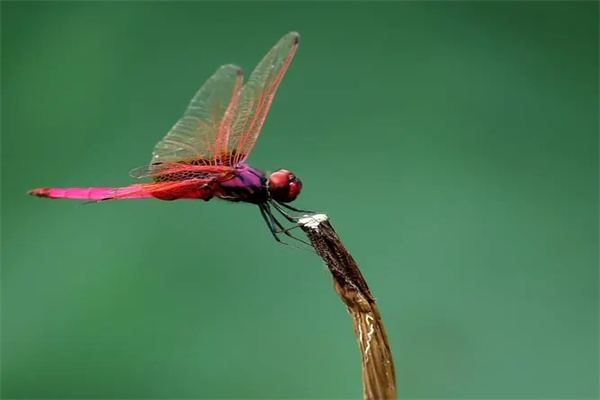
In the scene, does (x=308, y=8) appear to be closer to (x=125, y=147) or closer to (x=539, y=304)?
(x=125, y=147)

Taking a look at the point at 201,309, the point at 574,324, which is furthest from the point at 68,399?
the point at 574,324

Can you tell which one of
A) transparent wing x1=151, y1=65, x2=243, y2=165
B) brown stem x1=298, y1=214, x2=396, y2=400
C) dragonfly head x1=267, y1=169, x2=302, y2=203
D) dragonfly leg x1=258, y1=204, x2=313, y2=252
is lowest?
brown stem x1=298, y1=214, x2=396, y2=400

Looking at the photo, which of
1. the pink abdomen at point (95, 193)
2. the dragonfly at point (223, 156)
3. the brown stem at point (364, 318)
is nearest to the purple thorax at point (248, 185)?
the dragonfly at point (223, 156)

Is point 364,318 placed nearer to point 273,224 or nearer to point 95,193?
point 273,224

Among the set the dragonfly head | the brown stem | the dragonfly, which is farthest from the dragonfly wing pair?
the brown stem

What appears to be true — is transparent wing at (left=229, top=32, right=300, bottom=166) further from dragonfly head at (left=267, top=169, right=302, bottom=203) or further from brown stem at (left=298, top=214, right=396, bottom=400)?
brown stem at (left=298, top=214, right=396, bottom=400)

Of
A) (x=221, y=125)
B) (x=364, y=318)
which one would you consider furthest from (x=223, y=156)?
(x=364, y=318)

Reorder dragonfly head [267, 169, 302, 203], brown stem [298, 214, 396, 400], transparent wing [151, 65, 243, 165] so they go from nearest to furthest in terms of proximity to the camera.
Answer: brown stem [298, 214, 396, 400] → dragonfly head [267, 169, 302, 203] → transparent wing [151, 65, 243, 165]
